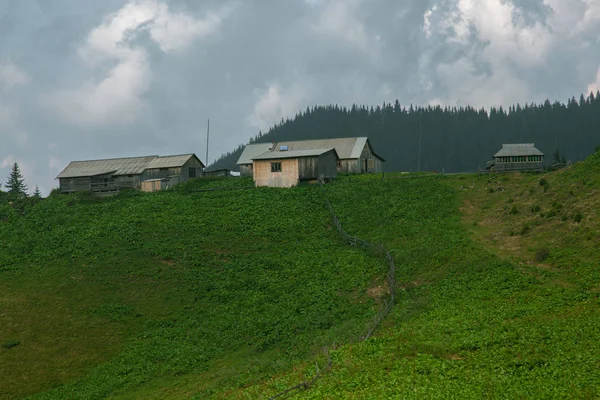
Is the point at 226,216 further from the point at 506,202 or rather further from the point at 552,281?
the point at 552,281

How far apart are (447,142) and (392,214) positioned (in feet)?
425

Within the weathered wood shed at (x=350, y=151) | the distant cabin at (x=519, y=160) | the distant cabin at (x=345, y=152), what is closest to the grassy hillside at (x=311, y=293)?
the distant cabin at (x=519, y=160)

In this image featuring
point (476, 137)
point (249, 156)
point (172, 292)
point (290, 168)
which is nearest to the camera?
point (172, 292)

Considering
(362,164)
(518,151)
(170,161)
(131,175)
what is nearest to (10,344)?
(131,175)

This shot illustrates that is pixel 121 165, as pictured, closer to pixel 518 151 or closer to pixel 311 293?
pixel 311 293

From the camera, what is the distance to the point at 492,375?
59.0 feet

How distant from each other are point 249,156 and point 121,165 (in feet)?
64.1

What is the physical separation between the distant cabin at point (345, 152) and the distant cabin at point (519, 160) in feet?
63.2

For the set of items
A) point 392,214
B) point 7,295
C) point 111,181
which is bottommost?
point 7,295

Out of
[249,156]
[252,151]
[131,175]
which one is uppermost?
[252,151]

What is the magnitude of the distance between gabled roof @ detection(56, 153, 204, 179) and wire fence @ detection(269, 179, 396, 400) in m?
27.7

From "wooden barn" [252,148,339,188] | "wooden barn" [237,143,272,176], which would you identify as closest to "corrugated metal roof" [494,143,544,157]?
"wooden barn" [252,148,339,188]

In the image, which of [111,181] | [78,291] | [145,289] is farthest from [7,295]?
[111,181]

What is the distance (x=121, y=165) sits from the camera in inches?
3150
